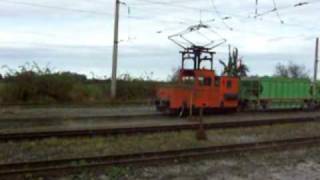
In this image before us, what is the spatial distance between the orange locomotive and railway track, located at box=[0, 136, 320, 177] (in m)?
11.8

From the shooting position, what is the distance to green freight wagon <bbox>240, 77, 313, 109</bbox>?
3788 cm

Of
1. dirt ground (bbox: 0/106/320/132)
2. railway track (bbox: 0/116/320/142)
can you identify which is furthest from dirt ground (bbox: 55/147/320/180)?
dirt ground (bbox: 0/106/320/132)

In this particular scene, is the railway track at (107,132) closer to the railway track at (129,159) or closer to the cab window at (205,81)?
the railway track at (129,159)

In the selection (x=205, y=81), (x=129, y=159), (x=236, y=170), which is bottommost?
(x=236, y=170)

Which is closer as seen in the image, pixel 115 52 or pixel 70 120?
pixel 70 120

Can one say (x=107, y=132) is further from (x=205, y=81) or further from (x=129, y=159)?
(x=205, y=81)

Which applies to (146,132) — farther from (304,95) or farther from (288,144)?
(304,95)

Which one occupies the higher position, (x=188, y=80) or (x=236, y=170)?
(x=188, y=80)

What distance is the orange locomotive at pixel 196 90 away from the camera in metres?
31.8

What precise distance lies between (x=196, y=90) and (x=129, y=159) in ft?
55.9

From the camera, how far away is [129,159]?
1532 cm

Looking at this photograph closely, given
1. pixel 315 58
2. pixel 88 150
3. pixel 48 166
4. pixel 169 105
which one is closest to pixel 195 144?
pixel 88 150

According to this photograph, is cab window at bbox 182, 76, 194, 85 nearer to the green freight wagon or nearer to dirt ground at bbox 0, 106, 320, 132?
dirt ground at bbox 0, 106, 320, 132

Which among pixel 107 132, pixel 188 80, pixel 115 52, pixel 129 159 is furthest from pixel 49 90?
pixel 129 159
